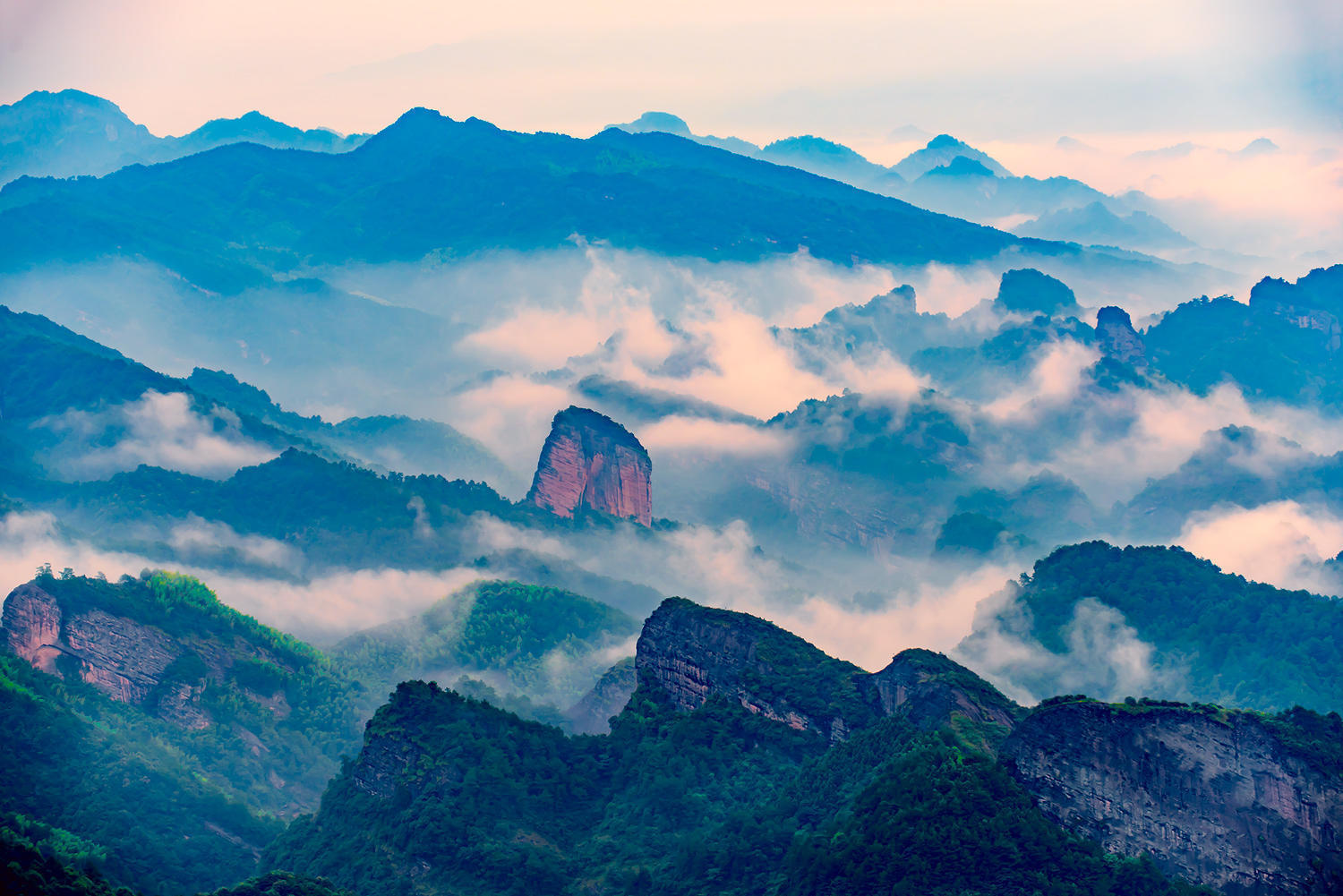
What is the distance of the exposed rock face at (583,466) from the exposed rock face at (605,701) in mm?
58685

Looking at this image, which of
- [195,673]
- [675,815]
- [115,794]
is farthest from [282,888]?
[195,673]

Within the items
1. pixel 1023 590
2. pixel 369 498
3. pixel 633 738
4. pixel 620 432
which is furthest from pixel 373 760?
pixel 620 432

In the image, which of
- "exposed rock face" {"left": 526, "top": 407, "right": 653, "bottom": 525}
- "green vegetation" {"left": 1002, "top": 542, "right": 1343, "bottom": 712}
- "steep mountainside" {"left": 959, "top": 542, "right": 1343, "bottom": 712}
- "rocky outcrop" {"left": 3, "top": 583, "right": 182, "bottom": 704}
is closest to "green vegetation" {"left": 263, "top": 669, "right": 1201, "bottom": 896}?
"rocky outcrop" {"left": 3, "top": 583, "right": 182, "bottom": 704}

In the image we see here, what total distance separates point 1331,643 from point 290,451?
331 ft

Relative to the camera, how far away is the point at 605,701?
407 feet

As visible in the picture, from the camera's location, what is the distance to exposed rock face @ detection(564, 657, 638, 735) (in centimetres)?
12225

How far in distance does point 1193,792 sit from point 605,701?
57.2 meters

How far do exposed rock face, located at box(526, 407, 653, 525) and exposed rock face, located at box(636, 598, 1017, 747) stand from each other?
80.2 metres

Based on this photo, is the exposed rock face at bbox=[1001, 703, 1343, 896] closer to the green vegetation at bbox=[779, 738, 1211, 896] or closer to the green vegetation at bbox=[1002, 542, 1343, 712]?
the green vegetation at bbox=[779, 738, 1211, 896]

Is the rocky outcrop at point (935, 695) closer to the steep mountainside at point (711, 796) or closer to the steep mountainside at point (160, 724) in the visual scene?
the steep mountainside at point (711, 796)

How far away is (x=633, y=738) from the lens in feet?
325

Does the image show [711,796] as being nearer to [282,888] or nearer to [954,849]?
[954,849]

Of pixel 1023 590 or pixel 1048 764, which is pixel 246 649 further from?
pixel 1048 764

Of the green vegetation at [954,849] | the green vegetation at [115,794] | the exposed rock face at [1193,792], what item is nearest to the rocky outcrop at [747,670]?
the green vegetation at [954,849]
